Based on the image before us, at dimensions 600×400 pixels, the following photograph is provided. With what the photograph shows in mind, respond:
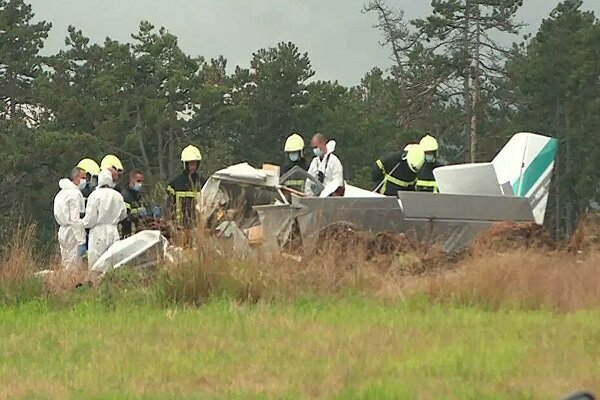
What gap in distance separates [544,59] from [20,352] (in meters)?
44.4

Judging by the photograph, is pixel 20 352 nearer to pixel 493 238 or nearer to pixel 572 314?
pixel 572 314

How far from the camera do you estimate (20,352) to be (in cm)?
776

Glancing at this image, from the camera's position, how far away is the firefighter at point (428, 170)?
14.8 m

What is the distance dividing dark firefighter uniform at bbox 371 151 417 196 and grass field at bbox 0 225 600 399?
334 centimetres

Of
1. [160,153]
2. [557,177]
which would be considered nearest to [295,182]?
[160,153]

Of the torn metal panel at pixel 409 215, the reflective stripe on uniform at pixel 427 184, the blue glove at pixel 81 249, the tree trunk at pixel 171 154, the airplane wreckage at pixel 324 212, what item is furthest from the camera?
the tree trunk at pixel 171 154

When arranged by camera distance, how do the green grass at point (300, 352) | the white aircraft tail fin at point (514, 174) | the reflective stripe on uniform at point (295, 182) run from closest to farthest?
the green grass at point (300, 352), the reflective stripe on uniform at point (295, 182), the white aircraft tail fin at point (514, 174)

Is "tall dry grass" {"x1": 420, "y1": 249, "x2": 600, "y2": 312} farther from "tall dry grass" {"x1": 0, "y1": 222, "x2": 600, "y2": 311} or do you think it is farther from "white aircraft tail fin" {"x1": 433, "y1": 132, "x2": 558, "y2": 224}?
"white aircraft tail fin" {"x1": 433, "y1": 132, "x2": 558, "y2": 224}

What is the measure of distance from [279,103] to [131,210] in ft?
117

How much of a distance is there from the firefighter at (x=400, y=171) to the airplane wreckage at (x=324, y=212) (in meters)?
0.56

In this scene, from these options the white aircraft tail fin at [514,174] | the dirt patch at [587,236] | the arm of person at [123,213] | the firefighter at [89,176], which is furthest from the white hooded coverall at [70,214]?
the dirt patch at [587,236]

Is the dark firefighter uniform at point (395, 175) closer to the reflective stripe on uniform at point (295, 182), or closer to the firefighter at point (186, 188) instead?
the reflective stripe on uniform at point (295, 182)

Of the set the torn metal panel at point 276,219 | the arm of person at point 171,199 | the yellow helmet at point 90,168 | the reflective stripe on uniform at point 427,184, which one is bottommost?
the torn metal panel at point 276,219

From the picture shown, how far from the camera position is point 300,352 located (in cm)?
734
